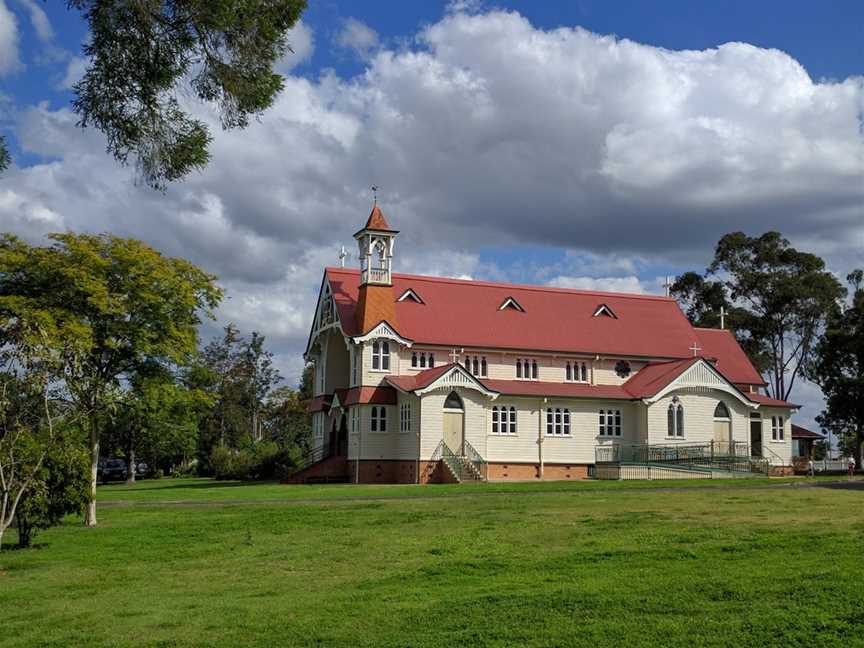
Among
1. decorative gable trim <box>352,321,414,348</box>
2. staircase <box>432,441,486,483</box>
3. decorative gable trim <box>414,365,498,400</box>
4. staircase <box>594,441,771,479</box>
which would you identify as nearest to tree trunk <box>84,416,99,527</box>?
staircase <box>432,441,486,483</box>

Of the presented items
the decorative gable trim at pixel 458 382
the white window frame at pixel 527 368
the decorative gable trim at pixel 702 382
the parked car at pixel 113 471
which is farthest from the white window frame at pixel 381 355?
the parked car at pixel 113 471

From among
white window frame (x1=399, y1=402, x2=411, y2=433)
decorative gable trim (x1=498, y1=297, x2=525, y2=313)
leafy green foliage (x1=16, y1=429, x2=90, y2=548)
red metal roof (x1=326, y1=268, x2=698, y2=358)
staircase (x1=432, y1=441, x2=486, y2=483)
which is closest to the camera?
leafy green foliage (x1=16, y1=429, x2=90, y2=548)

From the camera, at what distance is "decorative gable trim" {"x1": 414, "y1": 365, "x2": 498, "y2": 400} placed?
4656 centimetres

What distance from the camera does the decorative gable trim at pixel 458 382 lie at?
46.6 meters

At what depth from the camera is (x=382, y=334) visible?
48500 millimetres

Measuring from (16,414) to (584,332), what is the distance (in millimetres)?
38523

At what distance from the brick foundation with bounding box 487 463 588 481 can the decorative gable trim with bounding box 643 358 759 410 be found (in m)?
5.00

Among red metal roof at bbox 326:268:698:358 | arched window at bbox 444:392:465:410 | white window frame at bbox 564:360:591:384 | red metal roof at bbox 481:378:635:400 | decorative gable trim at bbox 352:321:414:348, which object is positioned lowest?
arched window at bbox 444:392:465:410

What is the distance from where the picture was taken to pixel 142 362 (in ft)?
94.4

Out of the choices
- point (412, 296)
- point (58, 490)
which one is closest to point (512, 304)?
point (412, 296)

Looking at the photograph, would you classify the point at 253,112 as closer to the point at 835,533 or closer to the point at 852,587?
the point at 852,587

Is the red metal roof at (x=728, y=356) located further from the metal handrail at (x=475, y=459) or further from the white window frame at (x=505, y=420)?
the metal handrail at (x=475, y=459)

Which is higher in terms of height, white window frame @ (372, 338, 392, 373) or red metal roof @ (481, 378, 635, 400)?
white window frame @ (372, 338, 392, 373)

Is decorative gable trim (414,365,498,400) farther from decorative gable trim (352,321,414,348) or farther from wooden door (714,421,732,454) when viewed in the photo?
wooden door (714,421,732,454)
